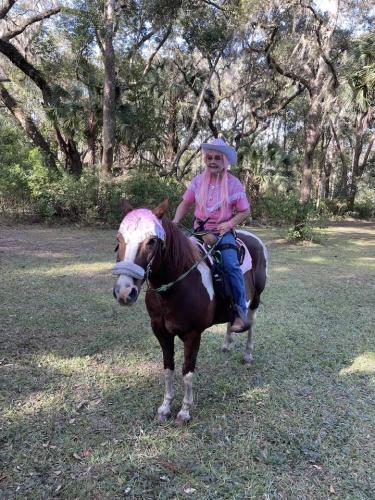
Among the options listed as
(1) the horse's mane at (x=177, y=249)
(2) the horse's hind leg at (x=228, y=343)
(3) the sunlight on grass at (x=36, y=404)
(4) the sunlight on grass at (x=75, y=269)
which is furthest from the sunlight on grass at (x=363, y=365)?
(4) the sunlight on grass at (x=75, y=269)

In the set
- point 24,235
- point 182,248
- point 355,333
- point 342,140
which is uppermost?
point 342,140

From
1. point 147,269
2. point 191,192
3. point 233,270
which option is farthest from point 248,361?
point 147,269

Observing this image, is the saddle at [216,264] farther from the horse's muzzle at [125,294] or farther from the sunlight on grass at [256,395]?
the horse's muzzle at [125,294]

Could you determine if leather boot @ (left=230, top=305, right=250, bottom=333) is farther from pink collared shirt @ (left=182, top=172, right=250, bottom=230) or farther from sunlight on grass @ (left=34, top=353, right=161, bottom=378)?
sunlight on grass @ (left=34, top=353, right=161, bottom=378)

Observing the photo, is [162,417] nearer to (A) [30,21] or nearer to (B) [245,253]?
(B) [245,253]

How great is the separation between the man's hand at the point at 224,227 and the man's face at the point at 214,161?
0.47m

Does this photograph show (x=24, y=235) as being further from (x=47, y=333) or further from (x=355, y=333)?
(x=355, y=333)

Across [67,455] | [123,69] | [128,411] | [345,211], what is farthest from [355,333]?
[345,211]

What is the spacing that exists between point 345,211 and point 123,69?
52.6ft

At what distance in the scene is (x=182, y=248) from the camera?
2.93 metres

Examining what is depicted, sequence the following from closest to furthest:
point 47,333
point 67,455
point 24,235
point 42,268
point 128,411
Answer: point 67,455, point 128,411, point 47,333, point 42,268, point 24,235

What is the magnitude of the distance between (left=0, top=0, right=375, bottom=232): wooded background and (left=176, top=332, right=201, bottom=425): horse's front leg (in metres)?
10.4

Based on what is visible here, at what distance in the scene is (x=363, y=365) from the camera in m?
4.52

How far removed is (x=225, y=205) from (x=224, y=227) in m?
0.20
